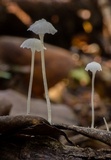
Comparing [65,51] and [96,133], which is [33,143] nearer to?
[96,133]

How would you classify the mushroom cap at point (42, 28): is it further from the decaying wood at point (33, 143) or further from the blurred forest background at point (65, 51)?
the blurred forest background at point (65, 51)

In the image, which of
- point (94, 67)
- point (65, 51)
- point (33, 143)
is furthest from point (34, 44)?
point (65, 51)

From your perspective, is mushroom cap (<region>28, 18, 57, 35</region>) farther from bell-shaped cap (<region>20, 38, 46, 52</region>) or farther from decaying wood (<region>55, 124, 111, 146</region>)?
decaying wood (<region>55, 124, 111, 146</region>)

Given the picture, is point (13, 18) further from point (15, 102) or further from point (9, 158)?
point (9, 158)

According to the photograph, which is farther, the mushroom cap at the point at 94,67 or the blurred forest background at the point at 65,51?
the blurred forest background at the point at 65,51

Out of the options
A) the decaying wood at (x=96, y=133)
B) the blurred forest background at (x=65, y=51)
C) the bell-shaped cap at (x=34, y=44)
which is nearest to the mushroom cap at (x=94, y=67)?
the bell-shaped cap at (x=34, y=44)

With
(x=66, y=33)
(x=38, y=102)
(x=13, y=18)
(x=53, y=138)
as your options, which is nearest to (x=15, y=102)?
(x=38, y=102)
